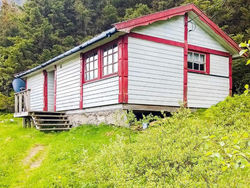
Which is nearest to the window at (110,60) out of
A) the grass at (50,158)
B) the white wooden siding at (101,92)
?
the white wooden siding at (101,92)

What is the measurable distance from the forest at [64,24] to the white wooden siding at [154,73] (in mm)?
5856

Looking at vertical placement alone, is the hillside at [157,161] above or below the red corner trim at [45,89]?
below

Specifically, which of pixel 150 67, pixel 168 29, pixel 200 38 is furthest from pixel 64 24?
pixel 150 67

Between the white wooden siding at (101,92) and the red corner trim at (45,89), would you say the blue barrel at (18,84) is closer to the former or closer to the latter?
the red corner trim at (45,89)

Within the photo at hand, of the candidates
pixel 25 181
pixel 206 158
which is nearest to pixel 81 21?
pixel 25 181

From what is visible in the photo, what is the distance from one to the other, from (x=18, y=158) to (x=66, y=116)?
538 centimetres

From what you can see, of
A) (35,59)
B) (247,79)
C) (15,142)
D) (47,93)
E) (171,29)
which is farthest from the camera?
(35,59)

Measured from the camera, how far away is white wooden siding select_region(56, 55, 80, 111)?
11.9 metres

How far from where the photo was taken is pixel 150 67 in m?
9.75

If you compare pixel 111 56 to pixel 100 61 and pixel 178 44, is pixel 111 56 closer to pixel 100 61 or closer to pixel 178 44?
pixel 100 61

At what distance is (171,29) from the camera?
10.4 metres

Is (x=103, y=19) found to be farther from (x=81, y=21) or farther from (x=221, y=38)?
(x=221, y=38)

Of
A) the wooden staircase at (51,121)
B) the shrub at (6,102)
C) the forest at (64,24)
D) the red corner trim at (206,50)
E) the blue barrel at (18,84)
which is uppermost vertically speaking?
the forest at (64,24)

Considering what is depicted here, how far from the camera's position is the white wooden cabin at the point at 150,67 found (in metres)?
9.17
